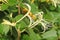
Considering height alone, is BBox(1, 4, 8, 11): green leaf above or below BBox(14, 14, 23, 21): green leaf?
above

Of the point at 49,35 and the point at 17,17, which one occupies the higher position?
the point at 17,17

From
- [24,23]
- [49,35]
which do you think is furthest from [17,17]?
[49,35]

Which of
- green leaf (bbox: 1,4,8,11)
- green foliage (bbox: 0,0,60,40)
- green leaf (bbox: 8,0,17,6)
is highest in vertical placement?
green leaf (bbox: 8,0,17,6)

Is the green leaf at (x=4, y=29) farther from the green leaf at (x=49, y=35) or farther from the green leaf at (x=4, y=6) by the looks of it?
the green leaf at (x=49, y=35)

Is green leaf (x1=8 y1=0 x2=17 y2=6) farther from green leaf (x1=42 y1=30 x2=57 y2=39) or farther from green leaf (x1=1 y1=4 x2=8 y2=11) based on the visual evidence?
green leaf (x1=42 y1=30 x2=57 y2=39)

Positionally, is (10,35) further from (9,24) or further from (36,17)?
(36,17)

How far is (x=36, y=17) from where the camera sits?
96 centimetres

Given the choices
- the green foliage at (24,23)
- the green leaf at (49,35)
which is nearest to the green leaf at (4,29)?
the green foliage at (24,23)

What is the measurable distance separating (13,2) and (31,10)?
118mm

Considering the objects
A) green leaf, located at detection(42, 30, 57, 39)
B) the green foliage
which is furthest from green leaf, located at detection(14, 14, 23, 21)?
green leaf, located at detection(42, 30, 57, 39)

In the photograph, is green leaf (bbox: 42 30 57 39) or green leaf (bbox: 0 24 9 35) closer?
green leaf (bbox: 0 24 9 35)

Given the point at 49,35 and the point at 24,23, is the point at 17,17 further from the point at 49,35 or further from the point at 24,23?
the point at 49,35

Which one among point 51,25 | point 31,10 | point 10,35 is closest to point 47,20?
point 51,25

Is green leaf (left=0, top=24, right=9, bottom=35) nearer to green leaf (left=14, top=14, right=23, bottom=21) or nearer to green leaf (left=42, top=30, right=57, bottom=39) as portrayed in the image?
green leaf (left=14, top=14, right=23, bottom=21)
